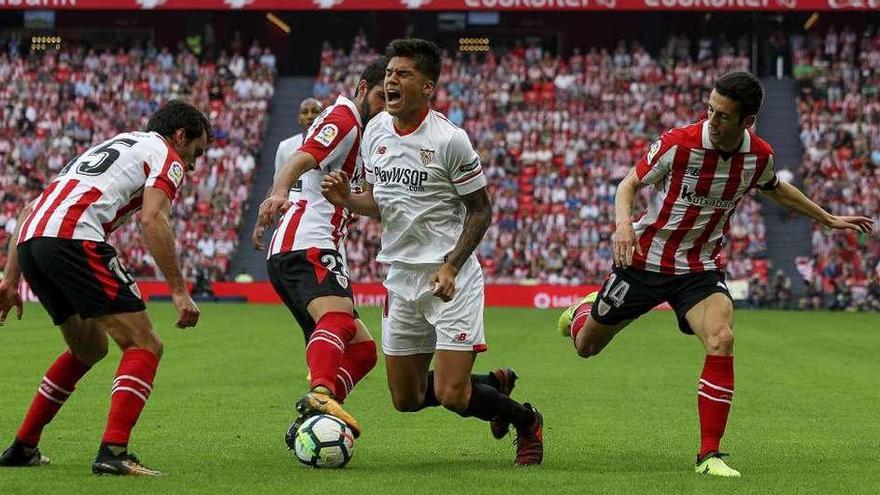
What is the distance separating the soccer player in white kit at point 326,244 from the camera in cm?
881

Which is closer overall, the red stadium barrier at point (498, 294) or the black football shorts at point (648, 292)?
the black football shorts at point (648, 292)

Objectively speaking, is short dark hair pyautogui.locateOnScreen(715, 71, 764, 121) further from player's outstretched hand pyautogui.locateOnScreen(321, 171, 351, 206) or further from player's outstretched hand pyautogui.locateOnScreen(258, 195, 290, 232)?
player's outstretched hand pyautogui.locateOnScreen(258, 195, 290, 232)

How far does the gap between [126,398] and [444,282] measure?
6.16 ft

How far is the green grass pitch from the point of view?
7.78 meters

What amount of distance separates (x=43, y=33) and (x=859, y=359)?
33187mm

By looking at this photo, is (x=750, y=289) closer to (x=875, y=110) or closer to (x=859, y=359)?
(x=875, y=110)

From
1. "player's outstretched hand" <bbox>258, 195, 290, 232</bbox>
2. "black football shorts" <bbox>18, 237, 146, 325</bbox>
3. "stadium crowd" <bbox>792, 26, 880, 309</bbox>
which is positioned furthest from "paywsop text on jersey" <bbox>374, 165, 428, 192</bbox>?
"stadium crowd" <bbox>792, 26, 880, 309</bbox>

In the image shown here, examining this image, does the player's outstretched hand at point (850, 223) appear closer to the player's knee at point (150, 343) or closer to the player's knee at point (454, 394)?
the player's knee at point (454, 394)

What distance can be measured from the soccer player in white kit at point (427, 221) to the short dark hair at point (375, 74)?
0.50 meters

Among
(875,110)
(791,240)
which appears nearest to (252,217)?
(791,240)

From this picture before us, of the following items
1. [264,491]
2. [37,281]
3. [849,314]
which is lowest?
[849,314]

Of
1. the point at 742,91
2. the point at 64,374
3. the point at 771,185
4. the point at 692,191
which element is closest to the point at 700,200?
the point at 692,191

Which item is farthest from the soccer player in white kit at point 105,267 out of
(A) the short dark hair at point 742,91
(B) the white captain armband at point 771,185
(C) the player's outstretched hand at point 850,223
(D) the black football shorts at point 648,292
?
(C) the player's outstretched hand at point 850,223

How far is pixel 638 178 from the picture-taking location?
894 cm
